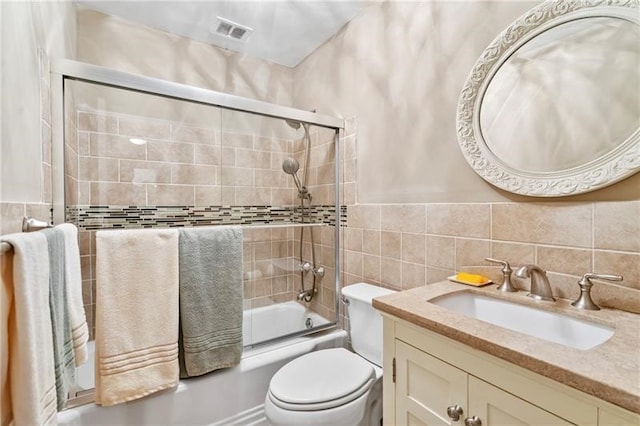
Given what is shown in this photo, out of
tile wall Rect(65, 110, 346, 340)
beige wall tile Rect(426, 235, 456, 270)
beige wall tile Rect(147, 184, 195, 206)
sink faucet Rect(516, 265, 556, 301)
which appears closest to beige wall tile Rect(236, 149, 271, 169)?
tile wall Rect(65, 110, 346, 340)

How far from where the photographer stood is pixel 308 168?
6.64 ft

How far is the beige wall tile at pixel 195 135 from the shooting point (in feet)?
5.61

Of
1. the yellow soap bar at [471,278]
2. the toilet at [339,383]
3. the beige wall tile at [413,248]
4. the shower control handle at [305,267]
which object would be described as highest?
the beige wall tile at [413,248]

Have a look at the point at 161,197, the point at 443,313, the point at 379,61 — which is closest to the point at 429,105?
the point at 379,61

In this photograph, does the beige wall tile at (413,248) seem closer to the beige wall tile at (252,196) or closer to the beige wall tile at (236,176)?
the beige wall tile at (252,196)

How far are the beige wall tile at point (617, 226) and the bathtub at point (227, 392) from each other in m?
1.46

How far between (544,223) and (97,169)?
6.66 ft

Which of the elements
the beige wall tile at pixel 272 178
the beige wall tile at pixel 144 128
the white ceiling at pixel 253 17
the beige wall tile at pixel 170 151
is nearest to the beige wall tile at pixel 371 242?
the beige wall tile at pixel 272 178

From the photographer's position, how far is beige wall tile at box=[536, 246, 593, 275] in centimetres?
94

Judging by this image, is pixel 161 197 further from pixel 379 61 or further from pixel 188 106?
pixel 379 61

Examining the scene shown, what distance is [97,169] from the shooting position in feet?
4.77

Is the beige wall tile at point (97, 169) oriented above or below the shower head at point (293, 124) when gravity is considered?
below

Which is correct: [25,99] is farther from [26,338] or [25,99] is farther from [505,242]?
[505,242]

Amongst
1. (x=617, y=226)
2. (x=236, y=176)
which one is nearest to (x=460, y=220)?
(x=617, y=226)
